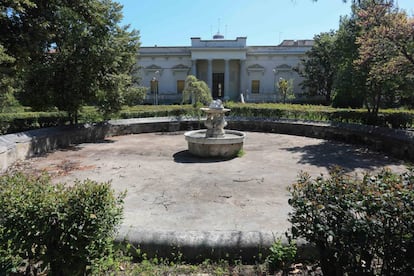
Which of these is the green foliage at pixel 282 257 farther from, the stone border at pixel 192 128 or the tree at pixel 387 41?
the tree at pixel 387 41

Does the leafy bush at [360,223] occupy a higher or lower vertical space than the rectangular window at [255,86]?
lower

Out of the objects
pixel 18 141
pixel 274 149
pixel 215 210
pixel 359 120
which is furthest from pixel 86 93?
pixel 359 120

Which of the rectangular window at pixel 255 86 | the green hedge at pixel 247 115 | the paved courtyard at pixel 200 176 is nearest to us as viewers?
the paved courtyard at pixel 200 176

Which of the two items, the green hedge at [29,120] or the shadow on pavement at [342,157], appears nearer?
the shadow on pavement at [342,157]

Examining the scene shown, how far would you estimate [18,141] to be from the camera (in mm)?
7789

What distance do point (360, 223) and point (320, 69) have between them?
33.2 metres

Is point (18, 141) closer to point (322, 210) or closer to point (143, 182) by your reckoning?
point (143, 182)

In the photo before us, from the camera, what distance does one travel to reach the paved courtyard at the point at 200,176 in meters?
3.97

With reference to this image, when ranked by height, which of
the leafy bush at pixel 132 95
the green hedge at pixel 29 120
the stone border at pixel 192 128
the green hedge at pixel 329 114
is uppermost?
the leafy bush at pixel 132 95

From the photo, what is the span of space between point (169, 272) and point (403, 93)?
10.9 meters

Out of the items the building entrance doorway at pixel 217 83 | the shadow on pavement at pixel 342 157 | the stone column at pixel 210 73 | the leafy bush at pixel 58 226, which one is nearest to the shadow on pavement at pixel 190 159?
the shadow on pavement at pixel 342 157

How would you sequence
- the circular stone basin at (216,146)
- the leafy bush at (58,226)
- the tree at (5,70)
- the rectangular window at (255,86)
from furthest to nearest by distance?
the rectangular window at (255,86), the circular stone basin at (216,146), the tree at (5,70), the leafy bush at (58,226)

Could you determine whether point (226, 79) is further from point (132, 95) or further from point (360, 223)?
point (360, 223)

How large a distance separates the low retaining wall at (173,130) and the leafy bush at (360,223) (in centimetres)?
684
